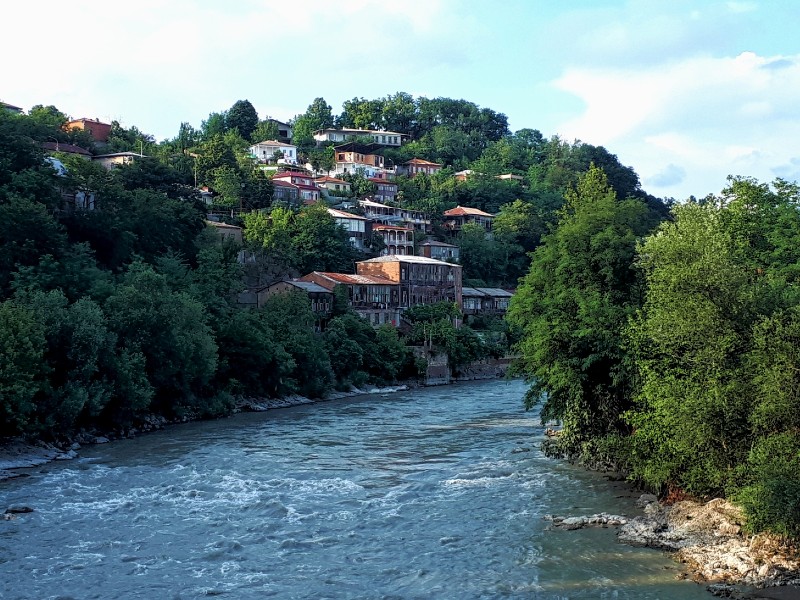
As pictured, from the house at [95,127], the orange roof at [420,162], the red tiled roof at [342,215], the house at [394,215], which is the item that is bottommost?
the red tiled roof at [342,215]

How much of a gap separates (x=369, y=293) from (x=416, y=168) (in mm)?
43315

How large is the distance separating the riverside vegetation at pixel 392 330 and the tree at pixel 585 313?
6 centimetres

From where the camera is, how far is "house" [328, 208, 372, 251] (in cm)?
6341

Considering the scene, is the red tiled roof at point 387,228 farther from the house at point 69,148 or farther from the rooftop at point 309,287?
the house at point 69,148

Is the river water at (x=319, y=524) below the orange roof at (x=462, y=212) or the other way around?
below

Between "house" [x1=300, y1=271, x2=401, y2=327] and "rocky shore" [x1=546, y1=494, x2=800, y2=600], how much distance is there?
34.7m

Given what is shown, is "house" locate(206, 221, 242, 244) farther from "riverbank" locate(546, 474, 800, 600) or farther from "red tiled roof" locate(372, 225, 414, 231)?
"riverbank" locate(546, 474, 800, 600)

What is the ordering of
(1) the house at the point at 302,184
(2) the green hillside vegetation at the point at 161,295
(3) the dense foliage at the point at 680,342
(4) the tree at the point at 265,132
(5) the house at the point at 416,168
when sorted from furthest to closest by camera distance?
1. (5) the house at the point at 416,168
2. (4) the tree at the point at 265,132
3. (1) the house at the point at 302,184
4. (2) the green hillside vegetation at the point at 161,295
5. (3) the dense foliage at the point at 680,342

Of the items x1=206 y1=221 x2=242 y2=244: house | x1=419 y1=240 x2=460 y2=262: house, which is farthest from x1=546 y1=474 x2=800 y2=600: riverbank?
x1=419 y1=240 x2=460 y2=262: house

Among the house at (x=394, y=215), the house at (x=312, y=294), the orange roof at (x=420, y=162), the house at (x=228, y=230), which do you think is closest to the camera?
the house at (x=312, y=294)

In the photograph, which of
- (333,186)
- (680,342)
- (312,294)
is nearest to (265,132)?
(333,186)

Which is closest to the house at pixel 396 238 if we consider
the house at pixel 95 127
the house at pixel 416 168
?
the house at pixel 95 127

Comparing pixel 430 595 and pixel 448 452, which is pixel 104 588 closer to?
pixel 430 595

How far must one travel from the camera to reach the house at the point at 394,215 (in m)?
71.9
